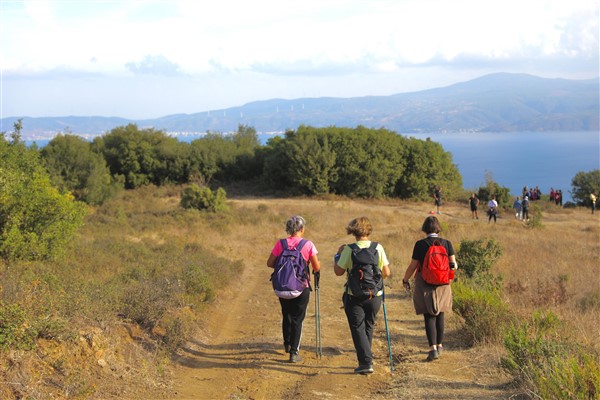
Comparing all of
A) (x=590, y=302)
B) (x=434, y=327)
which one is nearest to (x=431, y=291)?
(x=434, y=327)

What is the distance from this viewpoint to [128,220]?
829 inches

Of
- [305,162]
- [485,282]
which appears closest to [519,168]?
[305,162]

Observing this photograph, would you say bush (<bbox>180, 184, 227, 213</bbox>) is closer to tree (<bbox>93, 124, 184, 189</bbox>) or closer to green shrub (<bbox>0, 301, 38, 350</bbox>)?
tree (<bbox>93, 124, 184, 189</bbox>)

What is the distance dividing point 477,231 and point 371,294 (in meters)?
17.0

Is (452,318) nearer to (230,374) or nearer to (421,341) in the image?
(421,341)

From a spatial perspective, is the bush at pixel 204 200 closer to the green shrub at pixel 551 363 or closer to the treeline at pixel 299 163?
the treeline at pixel 299 163

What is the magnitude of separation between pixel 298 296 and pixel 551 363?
9.00ft

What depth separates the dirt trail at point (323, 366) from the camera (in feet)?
18.4

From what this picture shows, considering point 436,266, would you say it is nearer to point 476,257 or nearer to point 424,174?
point 476,257

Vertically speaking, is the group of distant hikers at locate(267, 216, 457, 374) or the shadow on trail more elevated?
the group of distant hikers at locate(267, 216, 457, 374)

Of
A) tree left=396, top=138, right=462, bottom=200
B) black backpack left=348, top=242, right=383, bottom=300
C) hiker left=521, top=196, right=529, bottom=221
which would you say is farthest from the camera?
tree left=396, top=138, right=462, bottom=200

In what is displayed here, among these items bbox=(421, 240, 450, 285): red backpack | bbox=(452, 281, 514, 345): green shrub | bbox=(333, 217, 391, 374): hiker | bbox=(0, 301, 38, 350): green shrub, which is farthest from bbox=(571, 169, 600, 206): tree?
bbox=(0, 301, 38, 350): green shrub

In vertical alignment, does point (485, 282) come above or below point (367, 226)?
below

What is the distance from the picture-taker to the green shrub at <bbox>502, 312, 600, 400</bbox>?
4.26 metres
